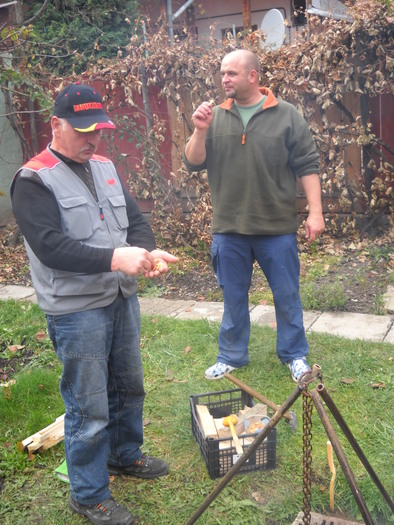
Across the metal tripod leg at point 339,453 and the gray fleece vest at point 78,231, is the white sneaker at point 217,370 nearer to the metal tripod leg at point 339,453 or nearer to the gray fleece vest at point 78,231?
the gray fleece vest at point 78,231

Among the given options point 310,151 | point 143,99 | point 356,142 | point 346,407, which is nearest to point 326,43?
A: point 356,142

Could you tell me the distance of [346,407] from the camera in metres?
4.02

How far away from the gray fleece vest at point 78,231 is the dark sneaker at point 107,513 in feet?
3.48

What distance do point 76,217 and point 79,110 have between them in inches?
19.7

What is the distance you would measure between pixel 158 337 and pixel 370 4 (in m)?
4.51

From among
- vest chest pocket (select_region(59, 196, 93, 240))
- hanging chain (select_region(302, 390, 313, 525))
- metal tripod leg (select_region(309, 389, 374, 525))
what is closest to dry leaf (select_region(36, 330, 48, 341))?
vest chest pocket (select_region(59, 196, 93, 240))

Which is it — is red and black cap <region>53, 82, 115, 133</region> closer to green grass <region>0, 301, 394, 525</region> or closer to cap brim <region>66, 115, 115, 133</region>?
cap brim <region>66, 115, 115, 133</region>

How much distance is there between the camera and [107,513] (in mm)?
3094

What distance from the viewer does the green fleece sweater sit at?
4238 mm

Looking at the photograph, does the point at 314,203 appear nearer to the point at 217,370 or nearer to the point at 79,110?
the point at 217,370

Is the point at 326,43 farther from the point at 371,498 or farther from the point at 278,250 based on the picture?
the point at 371,498

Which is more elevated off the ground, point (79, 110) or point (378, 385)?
point (79, 110)

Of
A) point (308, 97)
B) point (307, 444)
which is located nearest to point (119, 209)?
point (307, 444)

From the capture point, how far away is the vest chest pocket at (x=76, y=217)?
2.81 meters
